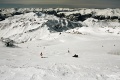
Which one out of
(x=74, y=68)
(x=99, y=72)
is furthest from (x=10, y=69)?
(x=99, y=72)

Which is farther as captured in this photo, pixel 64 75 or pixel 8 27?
pixel 8 27

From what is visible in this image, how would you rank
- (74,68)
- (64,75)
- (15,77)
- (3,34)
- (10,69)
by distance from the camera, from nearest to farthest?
(15,77) → (64,75) → (10,69) → (74,68) → (3,34)

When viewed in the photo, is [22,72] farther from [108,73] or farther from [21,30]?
[21,30]

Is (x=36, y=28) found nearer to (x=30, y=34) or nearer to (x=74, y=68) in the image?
(x=30, y=34)

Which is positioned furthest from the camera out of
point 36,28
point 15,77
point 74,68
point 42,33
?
point 36,28

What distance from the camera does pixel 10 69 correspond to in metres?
19.9

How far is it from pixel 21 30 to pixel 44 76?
158 metres

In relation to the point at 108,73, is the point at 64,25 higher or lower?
lower

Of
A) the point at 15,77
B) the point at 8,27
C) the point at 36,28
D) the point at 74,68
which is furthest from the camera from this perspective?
the point at 8,27

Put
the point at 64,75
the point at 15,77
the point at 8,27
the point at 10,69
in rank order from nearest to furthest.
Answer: the point at 15,77
the point at 64,75
the point at 10,69
the point at 8,27

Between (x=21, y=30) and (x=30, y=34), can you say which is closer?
(x=30, y=34)

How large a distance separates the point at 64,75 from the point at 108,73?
5.26 meters

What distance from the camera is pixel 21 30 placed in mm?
170500

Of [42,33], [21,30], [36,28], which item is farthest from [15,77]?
[21,30]
